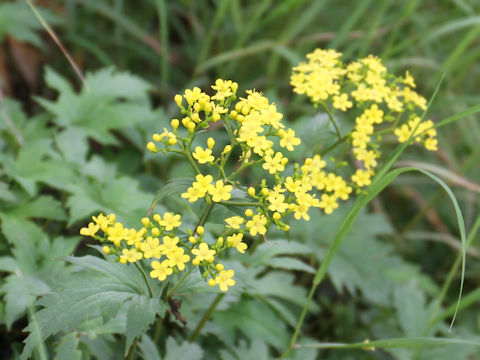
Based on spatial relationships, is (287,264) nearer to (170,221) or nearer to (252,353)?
(252,353)

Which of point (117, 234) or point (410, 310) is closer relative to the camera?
point (117, 234)

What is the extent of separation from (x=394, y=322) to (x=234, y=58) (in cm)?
196

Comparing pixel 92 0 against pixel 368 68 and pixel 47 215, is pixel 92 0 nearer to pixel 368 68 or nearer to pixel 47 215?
pixel 47 215

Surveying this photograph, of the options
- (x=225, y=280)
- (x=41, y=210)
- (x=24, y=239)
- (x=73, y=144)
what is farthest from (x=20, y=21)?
(x=225, y=280)

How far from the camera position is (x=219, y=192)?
1.43 metres

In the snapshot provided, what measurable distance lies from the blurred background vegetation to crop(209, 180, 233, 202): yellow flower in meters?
0.48

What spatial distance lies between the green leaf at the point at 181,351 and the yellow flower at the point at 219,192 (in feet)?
2.71

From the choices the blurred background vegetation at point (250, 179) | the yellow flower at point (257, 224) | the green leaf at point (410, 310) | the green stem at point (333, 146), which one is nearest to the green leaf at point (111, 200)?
the blurred background vegetation at point (250, 179)

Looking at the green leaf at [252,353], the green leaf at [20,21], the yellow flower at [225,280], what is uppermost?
the green leaf at [20,21]

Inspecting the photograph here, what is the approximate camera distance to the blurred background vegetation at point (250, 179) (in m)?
2.19

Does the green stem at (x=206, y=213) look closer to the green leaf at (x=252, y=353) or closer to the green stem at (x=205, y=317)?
the green stem at (x=205, y=317)

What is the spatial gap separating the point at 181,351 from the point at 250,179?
1480mm

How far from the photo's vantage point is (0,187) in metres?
2.20

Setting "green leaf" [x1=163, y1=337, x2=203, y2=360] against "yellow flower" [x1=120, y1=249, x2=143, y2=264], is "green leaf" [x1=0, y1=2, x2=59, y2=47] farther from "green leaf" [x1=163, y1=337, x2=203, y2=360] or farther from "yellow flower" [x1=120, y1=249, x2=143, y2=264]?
"yellow flower" [x1=120, y1=249, x2=143, y2=264]
